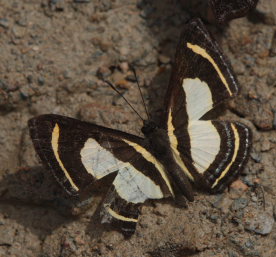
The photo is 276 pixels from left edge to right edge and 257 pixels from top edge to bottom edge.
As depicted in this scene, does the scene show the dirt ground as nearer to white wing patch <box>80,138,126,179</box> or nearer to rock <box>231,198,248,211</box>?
rock <box>231,198,248,211</box>

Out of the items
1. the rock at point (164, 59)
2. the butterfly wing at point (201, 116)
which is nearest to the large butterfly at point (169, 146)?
the butterfly wing at point (201, 116)

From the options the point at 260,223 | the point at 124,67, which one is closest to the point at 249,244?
the point at 260,223

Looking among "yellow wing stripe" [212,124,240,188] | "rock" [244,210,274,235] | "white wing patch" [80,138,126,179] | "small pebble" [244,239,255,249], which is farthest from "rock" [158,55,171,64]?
"small pebble" [244,239,255,249]

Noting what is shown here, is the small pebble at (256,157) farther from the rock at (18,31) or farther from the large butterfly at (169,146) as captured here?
the rock at (18,31)

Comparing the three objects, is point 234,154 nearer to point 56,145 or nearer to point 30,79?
point 56,145

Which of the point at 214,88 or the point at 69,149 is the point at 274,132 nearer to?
the point at 214,88

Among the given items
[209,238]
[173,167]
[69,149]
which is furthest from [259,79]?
Answer: [69,149]
